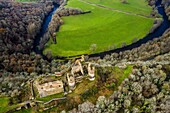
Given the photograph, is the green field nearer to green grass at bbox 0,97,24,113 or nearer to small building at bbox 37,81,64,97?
green grass at bbox 0,97,24,113

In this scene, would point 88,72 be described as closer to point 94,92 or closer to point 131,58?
point 94,92

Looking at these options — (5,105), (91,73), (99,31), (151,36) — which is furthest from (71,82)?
(151,36)

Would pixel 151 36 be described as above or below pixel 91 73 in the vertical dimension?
below

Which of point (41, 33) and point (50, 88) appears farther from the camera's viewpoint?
point (41, 33)

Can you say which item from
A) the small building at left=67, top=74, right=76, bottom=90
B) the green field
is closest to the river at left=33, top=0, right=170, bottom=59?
the green field

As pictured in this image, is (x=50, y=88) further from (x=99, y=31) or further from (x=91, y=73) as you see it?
(x=99, y=31)

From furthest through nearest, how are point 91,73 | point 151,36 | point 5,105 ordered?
point 151,36, point 91,73, point 5,105

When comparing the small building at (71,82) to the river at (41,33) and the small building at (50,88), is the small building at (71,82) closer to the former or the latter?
the small building at (50,88)

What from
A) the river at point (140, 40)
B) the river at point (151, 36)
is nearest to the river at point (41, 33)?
the river at point (140, 40)
